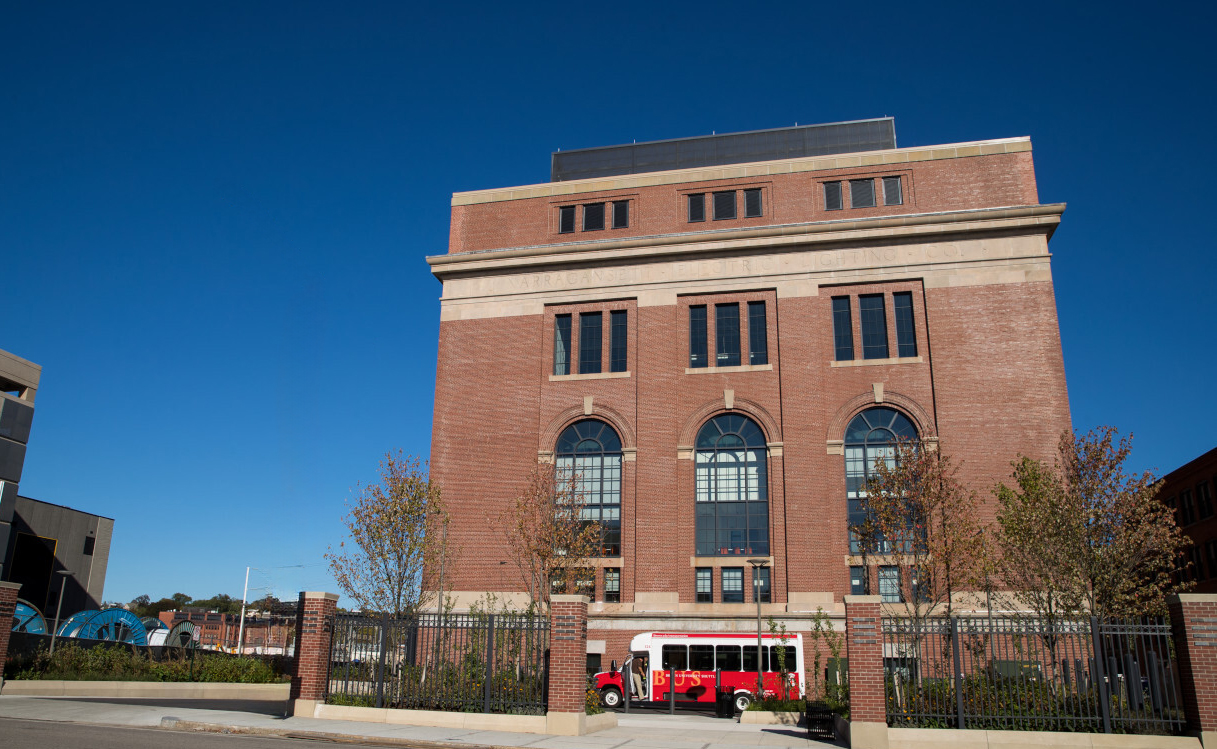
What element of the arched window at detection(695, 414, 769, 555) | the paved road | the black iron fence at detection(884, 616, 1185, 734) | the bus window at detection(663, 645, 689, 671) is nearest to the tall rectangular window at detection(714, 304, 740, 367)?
the arched window at detection(695, 414, 769, 555)

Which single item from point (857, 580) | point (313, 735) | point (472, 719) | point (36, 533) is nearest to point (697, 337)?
point (857, 580)

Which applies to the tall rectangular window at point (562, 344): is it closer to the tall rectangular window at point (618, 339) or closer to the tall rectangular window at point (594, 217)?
the tall rectangular window at point (618, 339)

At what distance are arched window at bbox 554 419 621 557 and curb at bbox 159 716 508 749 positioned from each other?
20.4 meters

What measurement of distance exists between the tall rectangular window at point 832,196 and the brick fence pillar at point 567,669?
84.2 feet

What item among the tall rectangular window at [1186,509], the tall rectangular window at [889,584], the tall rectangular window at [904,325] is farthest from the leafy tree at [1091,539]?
the tall rectangular window at [1186,509]

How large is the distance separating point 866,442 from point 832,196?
11.5 meters

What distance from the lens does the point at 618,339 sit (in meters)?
41.8

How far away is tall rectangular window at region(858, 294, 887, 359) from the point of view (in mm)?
39000

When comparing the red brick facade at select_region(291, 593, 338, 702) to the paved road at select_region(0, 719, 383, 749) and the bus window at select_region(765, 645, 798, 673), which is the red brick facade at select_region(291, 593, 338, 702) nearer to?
the paved road at select_region(0, 719, 383, 749)

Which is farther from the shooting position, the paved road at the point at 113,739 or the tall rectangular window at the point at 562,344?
the tall rectangular window at the point at 562,344

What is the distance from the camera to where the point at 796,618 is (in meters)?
35.8

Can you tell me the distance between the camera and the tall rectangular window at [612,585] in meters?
38.5

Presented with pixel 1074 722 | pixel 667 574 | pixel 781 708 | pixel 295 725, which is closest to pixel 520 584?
pixel 667 574

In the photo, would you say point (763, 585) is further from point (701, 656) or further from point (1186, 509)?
point (1186, 509)
